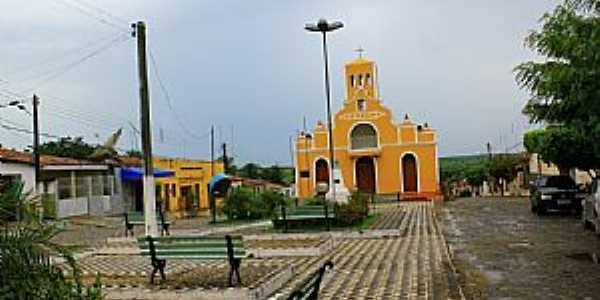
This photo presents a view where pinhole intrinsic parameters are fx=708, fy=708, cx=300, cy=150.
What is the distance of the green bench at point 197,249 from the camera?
9.65 metres

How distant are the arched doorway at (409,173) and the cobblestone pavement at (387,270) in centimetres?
3200

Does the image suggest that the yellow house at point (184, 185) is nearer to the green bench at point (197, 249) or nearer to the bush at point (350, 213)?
the bush at point (350, 213)

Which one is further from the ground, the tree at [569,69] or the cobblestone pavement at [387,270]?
the tree at [569,69]

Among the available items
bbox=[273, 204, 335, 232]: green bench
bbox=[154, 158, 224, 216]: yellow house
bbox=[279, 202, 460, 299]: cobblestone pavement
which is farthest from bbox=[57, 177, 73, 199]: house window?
bbox=[279, 202, 460, 299]: cobblestone pavement

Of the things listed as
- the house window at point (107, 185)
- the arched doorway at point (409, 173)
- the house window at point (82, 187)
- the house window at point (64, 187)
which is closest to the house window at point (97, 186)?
the house window at point (107, 185)

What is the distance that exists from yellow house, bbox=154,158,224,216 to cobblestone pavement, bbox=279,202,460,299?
23.2 m

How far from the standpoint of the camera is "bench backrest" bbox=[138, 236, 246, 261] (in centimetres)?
964

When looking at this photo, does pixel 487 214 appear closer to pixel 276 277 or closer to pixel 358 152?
pixel 276 277

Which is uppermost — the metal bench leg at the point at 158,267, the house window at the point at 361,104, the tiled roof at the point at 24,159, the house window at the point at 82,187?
the house window at the point at 361,104

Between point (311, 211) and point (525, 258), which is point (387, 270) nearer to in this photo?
point (525, 258)

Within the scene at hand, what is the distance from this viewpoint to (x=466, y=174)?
218ft

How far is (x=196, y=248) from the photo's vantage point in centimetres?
987

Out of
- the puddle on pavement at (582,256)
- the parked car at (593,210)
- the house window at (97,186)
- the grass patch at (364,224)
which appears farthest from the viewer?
the house window at (97,186)

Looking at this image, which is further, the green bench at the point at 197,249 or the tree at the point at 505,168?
the tree at the point at 505,168
